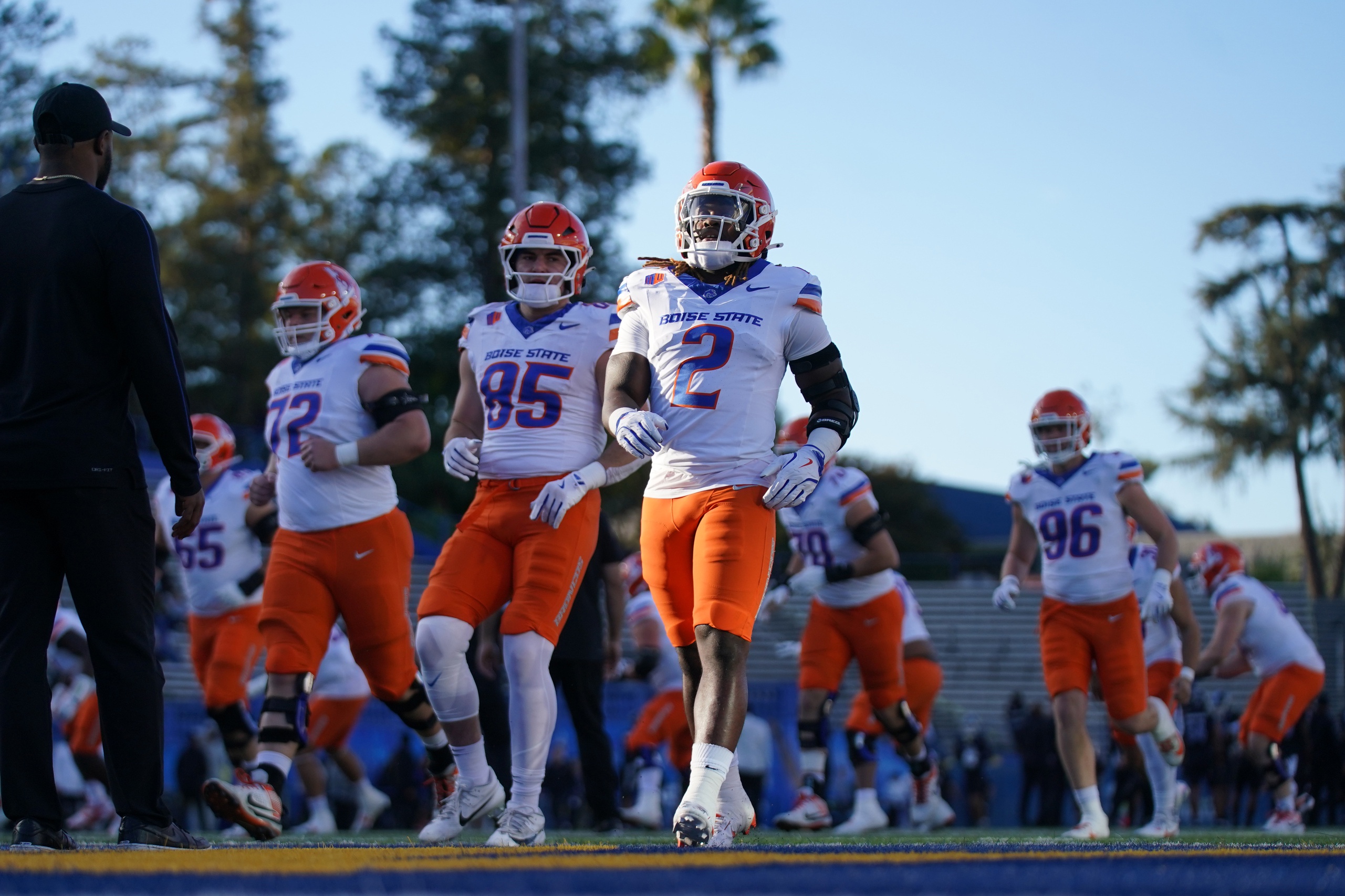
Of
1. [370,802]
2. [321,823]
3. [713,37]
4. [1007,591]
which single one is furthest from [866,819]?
[713,37]

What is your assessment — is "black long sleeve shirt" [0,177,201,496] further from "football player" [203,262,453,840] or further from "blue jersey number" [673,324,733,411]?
"football player" [203,262,453,840]

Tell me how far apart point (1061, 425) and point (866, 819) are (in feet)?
9.68

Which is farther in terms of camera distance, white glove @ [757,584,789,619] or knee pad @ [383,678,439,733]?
white glove @ [757,584,789,619]

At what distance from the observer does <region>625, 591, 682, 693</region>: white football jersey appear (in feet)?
38.1

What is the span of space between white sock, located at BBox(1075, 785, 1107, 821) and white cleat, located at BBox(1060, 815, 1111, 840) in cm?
1

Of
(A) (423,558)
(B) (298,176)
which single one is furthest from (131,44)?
(A) (423,558)

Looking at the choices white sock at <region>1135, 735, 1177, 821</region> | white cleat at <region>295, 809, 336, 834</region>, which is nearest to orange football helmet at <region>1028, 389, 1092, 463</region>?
white sock at <region>1135, 735, 1177, 821</region>

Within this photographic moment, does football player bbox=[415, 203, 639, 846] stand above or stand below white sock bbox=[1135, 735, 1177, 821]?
above

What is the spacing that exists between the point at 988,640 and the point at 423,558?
10355mm

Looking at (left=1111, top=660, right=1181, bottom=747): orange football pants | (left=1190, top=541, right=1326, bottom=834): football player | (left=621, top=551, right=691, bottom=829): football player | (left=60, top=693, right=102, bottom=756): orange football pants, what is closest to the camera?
(left=621, top=551, right=691, bottom=829): football player

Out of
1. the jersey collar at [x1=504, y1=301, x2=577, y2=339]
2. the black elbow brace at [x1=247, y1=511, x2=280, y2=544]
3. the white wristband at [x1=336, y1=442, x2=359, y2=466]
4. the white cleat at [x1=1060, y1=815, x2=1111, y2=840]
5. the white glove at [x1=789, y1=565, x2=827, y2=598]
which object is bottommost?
the white cleat at [x1=1060, y1=815, x2=1111, y2=840]

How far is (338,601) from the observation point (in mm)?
6422

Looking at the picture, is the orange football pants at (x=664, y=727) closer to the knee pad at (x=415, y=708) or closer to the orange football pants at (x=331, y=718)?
the orange football pants at (x=331, y=718)

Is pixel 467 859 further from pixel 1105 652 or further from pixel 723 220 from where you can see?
pixel 1105 652
